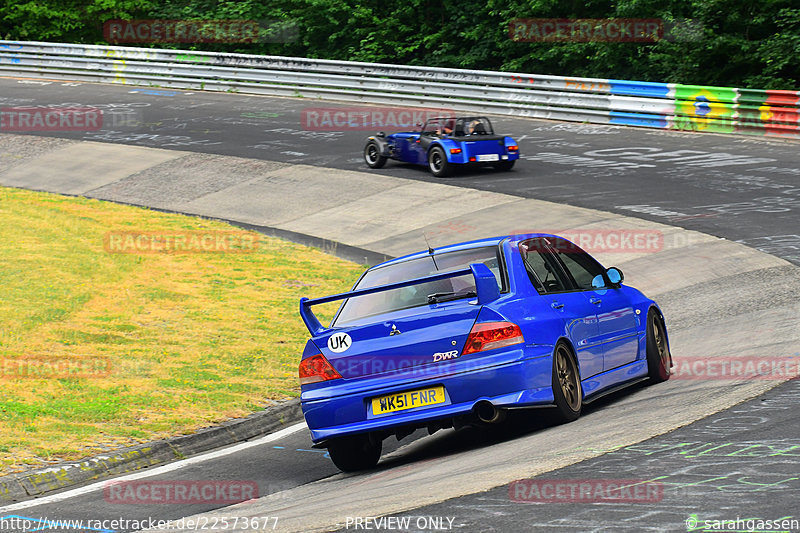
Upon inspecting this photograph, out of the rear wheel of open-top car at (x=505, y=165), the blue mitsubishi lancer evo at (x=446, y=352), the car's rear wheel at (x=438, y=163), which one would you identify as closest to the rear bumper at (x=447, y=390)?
the blue mitsubishi lancer evo at (x=446, y=352)

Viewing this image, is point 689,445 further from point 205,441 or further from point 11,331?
point 11,331

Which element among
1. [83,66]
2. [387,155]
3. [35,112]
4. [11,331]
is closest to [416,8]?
[83,66]

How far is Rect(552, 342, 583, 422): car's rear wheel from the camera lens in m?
7.33

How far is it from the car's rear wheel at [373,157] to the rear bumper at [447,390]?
56.9 feet

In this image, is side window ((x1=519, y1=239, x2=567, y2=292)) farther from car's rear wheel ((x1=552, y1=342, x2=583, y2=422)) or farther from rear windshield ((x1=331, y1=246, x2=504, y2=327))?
car's rear wheel ((x1=552, y1=342, x2=583, y2=422))

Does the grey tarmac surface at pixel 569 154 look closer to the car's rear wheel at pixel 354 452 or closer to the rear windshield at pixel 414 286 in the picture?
the rear windshield at pixel 414 286

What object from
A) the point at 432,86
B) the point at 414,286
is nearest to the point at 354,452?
the point at 414,286

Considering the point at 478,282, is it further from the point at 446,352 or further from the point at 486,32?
the point at 486,32

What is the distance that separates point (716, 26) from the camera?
99.4 ft

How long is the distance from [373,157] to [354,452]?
17.5 metres

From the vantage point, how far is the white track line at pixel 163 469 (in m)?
6.84

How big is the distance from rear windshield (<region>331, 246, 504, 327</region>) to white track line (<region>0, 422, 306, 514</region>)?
1.49 metres

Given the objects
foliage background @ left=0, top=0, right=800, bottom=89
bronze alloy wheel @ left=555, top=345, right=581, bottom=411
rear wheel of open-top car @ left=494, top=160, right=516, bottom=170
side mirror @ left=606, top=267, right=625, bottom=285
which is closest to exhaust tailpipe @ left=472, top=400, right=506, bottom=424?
bronze alloy wheel @ left=555, top=345, right=581, bottom=411

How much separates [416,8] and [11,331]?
30.7m
